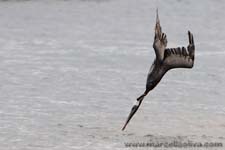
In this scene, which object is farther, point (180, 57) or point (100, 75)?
point (100, 75)

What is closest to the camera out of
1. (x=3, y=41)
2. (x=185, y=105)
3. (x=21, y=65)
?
(x=185, y=105)

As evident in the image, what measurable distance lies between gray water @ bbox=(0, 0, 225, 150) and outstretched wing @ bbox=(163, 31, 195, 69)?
850 millimetres

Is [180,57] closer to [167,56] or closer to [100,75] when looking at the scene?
[167,56]

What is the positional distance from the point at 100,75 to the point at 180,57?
4485mm

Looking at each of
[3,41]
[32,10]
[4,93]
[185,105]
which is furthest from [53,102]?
[32,10]

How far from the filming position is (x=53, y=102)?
31.8ft

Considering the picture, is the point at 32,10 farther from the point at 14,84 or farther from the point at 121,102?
the point at 121,102

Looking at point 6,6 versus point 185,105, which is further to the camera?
point 6,6

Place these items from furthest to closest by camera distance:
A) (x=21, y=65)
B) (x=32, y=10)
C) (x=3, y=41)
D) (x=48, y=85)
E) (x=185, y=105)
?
(x=32, y=10) → (x=3, y=41) → (x=21, y=65) → (x=48, y=85) → (x=185, y=105)

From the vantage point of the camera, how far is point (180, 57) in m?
7.03

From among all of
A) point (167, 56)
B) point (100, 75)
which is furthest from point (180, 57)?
point (100, 75)

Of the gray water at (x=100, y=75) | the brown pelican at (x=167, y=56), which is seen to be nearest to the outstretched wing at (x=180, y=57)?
the brown pelican at (x=167, y=56)

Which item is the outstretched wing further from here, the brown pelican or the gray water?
the gray water

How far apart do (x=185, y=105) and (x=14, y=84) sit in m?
2.23
